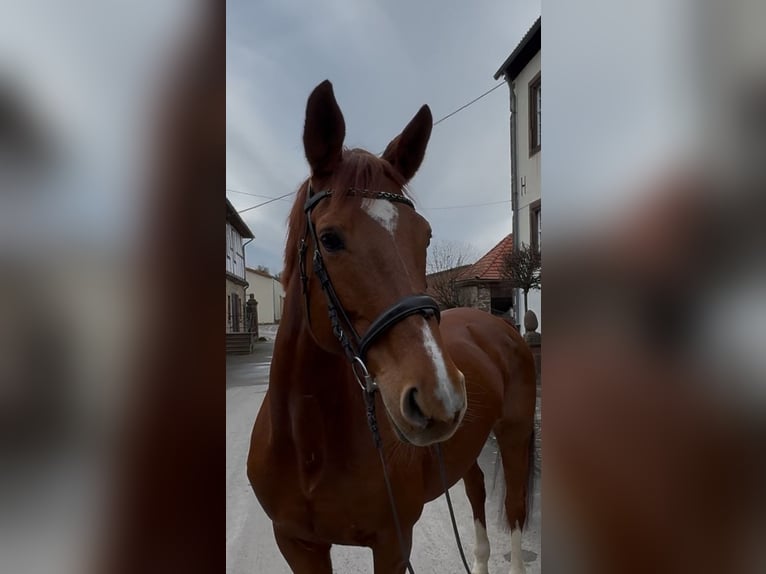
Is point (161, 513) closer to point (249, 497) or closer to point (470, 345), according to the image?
point (470, 345)

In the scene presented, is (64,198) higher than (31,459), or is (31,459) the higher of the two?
(64,198)

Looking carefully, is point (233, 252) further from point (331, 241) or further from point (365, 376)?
point (365, 376)

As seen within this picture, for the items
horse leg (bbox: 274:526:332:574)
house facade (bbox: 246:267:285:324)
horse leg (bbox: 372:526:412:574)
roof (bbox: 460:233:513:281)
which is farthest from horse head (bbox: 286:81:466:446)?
roof (bbox: 460:233:513:281)

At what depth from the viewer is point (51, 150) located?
1.31 feet

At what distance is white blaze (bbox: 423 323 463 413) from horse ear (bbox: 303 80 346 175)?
594 mm

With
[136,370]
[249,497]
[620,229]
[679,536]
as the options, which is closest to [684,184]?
[620,229]

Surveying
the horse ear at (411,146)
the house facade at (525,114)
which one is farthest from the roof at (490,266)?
the horse ear at (411,146)

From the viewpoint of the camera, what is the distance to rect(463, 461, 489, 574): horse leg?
2.50 metres

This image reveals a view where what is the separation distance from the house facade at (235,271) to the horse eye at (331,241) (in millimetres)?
190

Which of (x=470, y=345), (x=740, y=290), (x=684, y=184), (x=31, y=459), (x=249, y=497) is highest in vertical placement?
(x=684, y=184)

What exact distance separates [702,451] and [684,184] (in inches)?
11.1

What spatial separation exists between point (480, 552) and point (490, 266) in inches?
96.9

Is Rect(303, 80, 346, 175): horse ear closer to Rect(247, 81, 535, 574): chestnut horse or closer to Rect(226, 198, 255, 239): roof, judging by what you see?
Rect(247, 81, 535, 574): chestnut horse

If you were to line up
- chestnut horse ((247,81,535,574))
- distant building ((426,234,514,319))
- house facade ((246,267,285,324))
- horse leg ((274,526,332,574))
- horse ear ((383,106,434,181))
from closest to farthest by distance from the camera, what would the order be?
chestnut horse ((247,81,535,574))
horse ear ((383,106,434,181))
horse leg ((274,526,332,574))
house facade ((246,267,285,324))
distant building ((426,234,514,319))
